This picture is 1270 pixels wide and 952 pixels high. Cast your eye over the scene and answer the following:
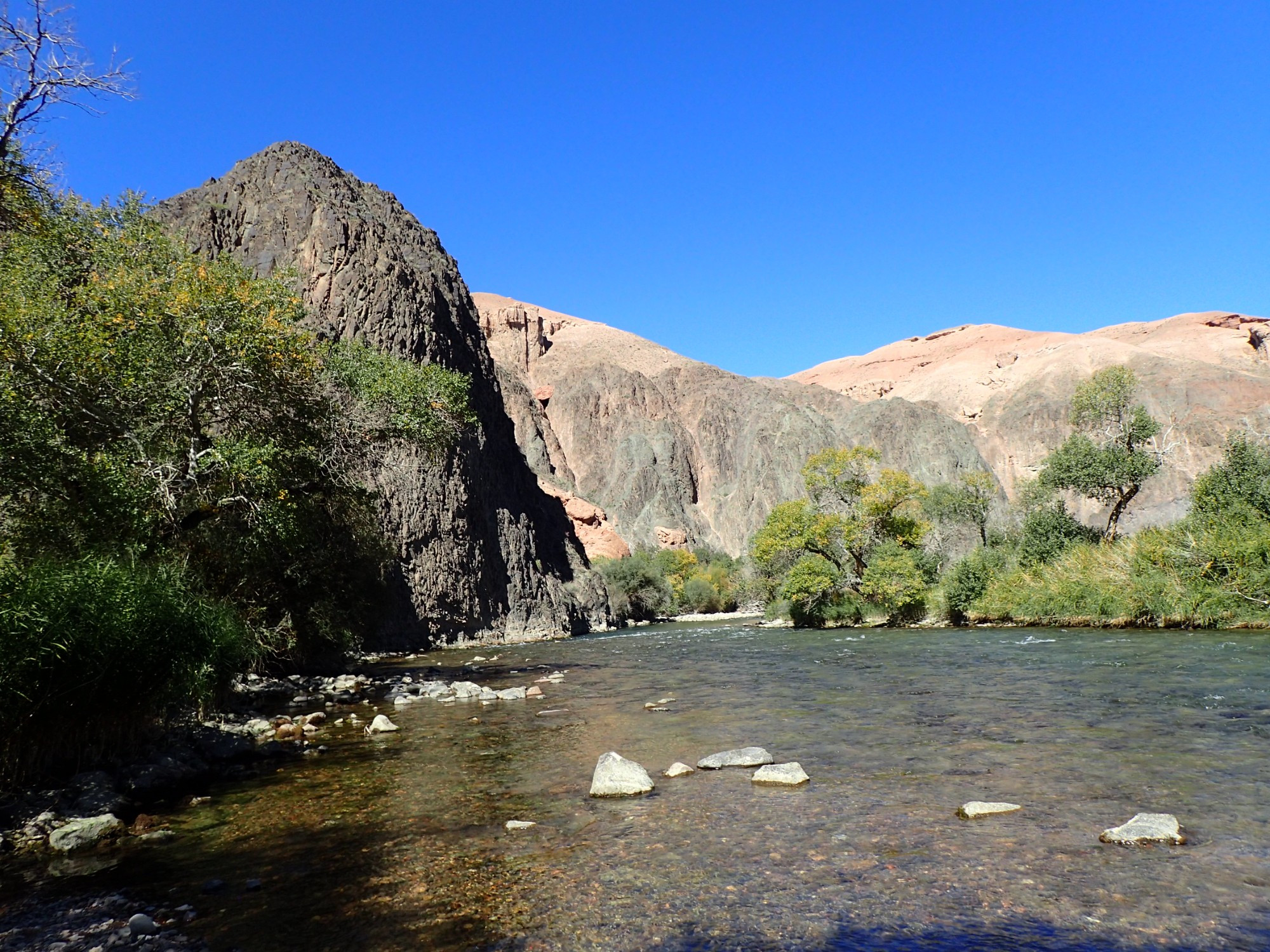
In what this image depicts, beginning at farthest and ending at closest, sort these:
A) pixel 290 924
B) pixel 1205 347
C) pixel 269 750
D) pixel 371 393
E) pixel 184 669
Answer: pixel 1205 347 → pixel 371 393 → pixel 269 750 → pixel 184 669 → pixel 290 924

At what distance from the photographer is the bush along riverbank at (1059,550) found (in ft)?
79.0

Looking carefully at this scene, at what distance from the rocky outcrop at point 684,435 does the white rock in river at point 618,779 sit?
9043 centimetres

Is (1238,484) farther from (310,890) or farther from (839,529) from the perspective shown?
(310,890)

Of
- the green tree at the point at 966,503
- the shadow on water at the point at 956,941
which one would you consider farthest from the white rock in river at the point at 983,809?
the green tree at the point at 966,503

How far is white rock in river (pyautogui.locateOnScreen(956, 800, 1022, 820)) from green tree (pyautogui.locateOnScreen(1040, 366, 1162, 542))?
35534 millimetres

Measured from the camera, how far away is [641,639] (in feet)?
128

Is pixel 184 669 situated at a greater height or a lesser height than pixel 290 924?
greater

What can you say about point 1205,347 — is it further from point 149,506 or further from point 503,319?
point 149,506

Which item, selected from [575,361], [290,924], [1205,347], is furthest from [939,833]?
[1205,347]

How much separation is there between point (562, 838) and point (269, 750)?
626 cm

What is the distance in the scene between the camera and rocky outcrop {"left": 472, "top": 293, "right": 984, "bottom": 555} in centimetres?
10906

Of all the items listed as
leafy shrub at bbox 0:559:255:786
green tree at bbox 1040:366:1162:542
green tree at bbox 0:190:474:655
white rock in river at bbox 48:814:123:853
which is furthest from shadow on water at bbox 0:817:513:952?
green tree at bbox 1040:366:1162:542

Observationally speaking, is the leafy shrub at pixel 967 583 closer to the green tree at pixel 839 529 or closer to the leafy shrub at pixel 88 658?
the green tree at pixel 839 529

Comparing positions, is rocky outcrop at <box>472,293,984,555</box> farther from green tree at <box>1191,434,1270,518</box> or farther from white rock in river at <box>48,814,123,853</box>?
white rock in river at <box>48,814,123,853</box>
